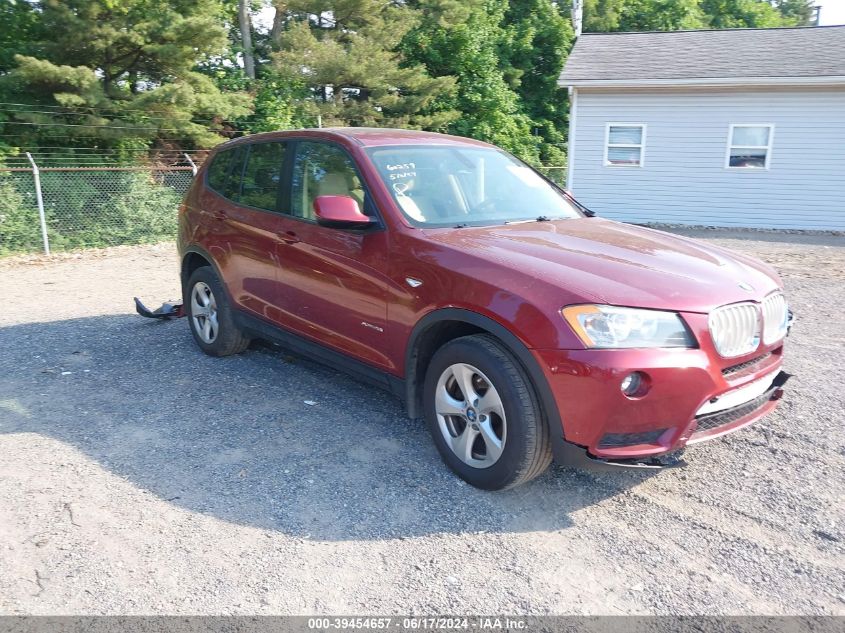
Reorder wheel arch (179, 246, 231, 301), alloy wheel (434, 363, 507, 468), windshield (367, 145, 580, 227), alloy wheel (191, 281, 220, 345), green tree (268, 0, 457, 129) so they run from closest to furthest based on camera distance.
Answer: alloy wheel (434, 363, 507, 468)
windshield (367, 145, 580, 227)
wheel arch (179, 246, 231, 301)
alloy wheel (191, 281, 220, 345)
green tree (268, 0, 457, 129)

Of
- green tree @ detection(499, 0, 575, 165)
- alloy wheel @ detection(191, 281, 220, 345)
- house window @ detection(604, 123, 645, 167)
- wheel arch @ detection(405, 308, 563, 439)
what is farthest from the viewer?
green tree @ detection(499, 0, 575, 165)

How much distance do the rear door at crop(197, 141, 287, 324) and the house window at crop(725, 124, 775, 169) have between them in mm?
13803

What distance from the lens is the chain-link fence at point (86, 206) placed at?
12.0 metres

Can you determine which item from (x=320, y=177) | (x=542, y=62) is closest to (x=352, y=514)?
(x=320, y=177)

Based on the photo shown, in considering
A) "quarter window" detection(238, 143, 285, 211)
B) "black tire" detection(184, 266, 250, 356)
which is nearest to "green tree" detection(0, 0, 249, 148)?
"black tire" detection(184, 266, 250, 356)

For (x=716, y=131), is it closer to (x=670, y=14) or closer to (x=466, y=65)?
(x=466, y=65)

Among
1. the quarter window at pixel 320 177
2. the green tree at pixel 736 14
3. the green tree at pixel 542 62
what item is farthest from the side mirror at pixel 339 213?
the green tree at pixel 736 14

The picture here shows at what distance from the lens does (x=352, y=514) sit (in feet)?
11.0

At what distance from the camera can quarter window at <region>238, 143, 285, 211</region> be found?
4.89m

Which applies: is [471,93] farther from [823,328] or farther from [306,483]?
[306,483]

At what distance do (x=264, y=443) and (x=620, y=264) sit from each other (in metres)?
2.32

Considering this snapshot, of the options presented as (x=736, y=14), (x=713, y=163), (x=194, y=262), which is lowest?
(x=194, y=262)

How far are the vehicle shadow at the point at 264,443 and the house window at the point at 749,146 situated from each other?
13792mm

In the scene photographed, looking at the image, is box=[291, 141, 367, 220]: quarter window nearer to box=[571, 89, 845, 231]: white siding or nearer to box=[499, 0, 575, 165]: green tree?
box=[571, 89, 845, 231]: white siding
